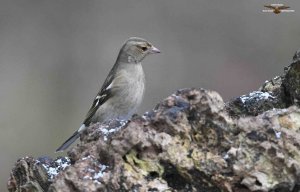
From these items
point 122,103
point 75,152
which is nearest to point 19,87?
point 122,103

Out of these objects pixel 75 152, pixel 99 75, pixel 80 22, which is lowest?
pixel 75 152

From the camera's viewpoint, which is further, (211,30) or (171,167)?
(211,30)

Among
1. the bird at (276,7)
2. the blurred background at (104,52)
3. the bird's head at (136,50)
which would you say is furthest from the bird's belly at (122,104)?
the blurred background at (104,52)

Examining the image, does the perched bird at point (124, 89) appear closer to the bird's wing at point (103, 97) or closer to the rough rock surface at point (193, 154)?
the bird's wing at point (103, 97)

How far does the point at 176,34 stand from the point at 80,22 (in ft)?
6.41

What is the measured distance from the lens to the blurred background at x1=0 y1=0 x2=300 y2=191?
15547mm

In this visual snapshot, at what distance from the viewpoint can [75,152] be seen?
16.7ft

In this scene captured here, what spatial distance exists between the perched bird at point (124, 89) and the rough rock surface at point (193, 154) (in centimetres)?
423

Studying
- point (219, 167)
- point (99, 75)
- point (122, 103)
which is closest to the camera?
point (219, 167)

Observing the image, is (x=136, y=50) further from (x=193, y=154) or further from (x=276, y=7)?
(x=193, y=154)

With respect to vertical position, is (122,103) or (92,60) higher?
(92,60)

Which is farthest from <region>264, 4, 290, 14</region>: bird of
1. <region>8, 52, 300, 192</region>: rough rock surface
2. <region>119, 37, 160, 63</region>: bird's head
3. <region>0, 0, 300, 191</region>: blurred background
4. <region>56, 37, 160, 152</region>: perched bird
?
<region>0, 0, 300, 191</region>: blurred background

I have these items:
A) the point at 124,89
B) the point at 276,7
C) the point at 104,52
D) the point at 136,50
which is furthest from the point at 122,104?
the point at 104,52

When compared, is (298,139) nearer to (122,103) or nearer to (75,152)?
(75,152)
